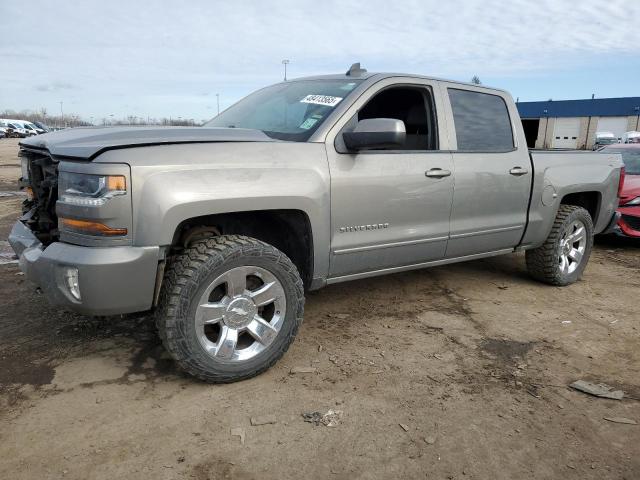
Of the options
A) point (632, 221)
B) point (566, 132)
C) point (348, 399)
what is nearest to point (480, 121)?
point (348, 399)

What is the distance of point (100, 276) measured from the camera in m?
2.53

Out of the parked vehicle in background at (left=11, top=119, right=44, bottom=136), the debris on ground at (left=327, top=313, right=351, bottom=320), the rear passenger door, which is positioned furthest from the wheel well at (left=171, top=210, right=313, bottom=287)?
the parked vehicle in background at (left=11, top=119, right=44, bottom=136)

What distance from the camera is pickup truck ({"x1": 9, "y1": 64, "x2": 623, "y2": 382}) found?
2594 millimetres

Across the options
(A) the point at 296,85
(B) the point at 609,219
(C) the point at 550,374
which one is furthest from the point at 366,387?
(B) the point at 609,219

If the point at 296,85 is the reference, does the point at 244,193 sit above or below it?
below

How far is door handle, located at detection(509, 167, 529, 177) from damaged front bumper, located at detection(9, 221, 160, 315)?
121 inches

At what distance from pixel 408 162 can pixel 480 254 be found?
1280 mm

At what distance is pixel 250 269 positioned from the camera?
295cm

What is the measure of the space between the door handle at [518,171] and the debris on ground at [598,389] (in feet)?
6.13

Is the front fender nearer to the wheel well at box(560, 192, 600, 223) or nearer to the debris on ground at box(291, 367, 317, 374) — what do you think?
the debris on ground at box(291, 367, 317, 374)

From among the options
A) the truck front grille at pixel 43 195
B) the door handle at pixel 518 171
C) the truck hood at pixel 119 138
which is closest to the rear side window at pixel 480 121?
the door handle at pixel 518 171

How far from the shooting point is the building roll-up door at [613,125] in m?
45.1

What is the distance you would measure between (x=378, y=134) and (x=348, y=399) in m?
1.56

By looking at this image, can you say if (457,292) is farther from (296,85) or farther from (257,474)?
(257,474)
